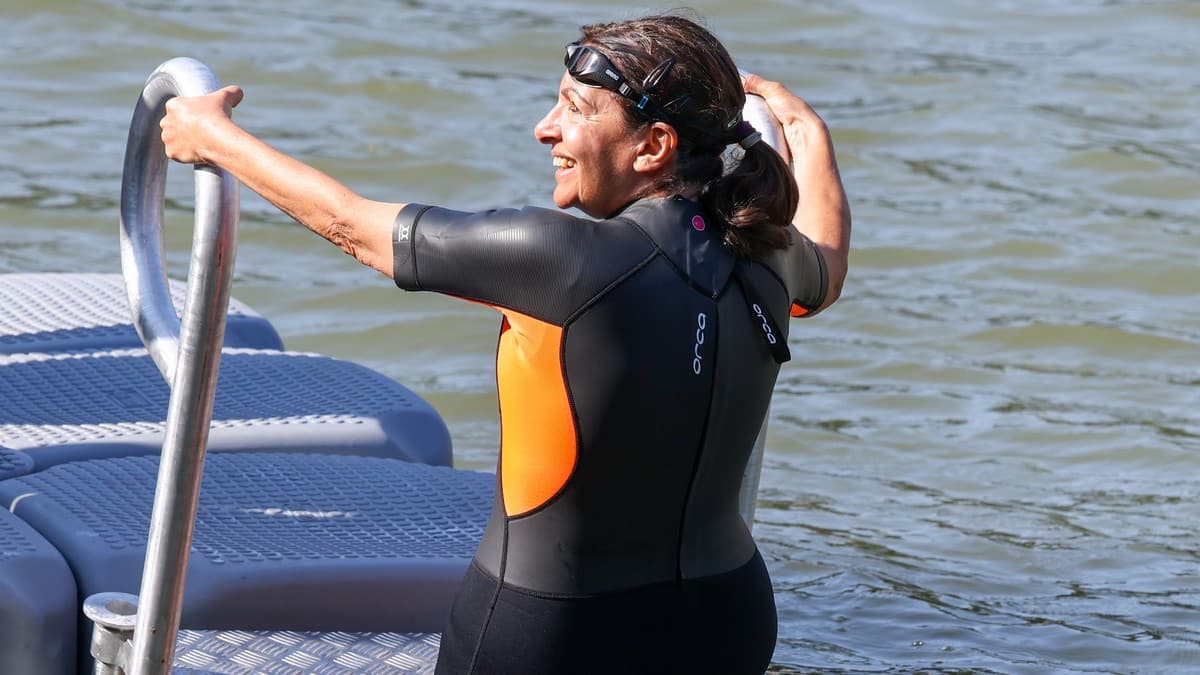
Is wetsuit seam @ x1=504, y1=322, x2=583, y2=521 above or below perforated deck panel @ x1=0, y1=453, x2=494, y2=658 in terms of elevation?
above

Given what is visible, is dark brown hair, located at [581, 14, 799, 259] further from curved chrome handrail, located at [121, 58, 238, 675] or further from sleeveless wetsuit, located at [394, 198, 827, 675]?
curved chrome handrail, located at [121, 58, 238, 675]

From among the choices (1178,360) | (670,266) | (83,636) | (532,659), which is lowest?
(1178,360)

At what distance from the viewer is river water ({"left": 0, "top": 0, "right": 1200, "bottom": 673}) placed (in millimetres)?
4488

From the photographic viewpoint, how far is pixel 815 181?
2391mm

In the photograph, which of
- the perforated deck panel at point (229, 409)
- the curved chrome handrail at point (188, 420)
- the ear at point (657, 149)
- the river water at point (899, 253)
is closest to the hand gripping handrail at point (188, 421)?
the curved chrome handrail at point (188, 420)

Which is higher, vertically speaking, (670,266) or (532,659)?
(670,266)

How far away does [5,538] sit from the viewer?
99.8 inches

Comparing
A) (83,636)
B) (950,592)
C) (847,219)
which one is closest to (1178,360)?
(950,592)

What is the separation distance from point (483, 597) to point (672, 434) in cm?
29

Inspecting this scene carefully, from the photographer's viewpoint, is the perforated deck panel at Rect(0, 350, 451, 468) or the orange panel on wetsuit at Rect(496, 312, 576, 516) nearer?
the orange panel on wetsuit at Rect(496, 312, 576, 516)

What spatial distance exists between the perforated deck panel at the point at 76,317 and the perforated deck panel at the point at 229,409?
68 millimetres

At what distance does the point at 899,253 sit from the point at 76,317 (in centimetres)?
466

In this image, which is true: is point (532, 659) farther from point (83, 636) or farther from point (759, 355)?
point (83, 636)

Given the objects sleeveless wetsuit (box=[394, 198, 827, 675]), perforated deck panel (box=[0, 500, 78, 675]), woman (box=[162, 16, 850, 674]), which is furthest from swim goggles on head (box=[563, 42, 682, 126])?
perforated deck panel (box=[0, 500, 78, 675])
